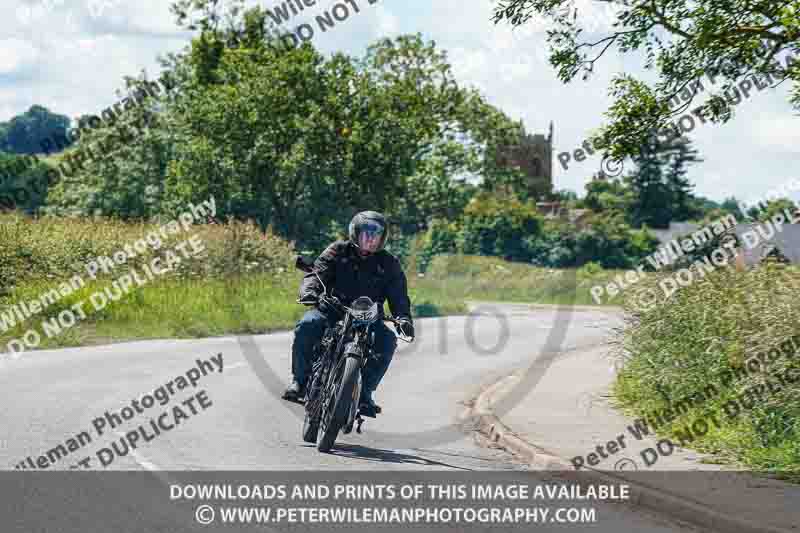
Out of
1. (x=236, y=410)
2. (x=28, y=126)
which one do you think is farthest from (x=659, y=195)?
(x=236, y=410)

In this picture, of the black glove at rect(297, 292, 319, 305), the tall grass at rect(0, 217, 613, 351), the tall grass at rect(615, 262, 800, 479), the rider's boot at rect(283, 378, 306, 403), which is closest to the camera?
the tall grass at rect(615, 262, 800, 479)

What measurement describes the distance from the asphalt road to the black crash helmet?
6.10 ft

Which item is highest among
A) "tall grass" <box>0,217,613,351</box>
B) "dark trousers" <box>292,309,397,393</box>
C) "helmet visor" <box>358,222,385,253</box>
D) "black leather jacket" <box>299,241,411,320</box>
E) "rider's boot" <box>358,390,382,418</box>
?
"tall grass" <box>0,217,613,351</box>

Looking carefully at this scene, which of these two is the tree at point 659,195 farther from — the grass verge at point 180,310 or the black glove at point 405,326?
the black glove at point 405,326

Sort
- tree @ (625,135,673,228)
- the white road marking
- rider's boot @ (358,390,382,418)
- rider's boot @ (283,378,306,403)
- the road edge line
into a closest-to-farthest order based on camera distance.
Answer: the road edge line < the white road marking < rider's boot @ (358,390,382,418) < rider's boot @ (283,378,306,403) < tree @ (625,135,673,228)

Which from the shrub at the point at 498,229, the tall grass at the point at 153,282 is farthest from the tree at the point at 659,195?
the tall grass at the point at 153,282

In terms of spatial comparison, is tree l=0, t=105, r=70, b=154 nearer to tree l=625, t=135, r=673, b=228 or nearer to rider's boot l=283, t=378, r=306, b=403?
tree l=625, t=135, r=673, b=228

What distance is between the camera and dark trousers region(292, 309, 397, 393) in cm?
1005

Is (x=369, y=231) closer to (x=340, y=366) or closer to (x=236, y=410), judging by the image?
(x=340, y=366)

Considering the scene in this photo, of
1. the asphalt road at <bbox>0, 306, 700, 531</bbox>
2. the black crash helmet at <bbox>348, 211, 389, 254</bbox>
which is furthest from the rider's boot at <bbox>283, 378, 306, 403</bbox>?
the black crash helmet at <bbox>348, 211, 389, 254</bbox>

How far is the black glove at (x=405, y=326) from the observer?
32.8 ft

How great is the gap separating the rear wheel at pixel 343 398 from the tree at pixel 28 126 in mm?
128288

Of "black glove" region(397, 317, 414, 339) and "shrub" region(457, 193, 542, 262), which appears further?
"shrub" region(457, 193, 542, 262)

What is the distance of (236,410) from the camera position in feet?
41.4
